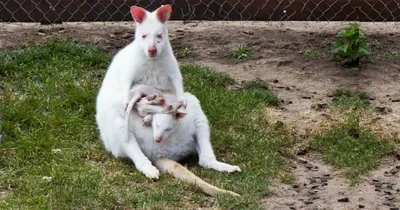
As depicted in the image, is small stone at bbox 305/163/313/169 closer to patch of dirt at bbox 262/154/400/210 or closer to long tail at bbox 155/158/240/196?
patch of dirt at bbox 262/154/400/210

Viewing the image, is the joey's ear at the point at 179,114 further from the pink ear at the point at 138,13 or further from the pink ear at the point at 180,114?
the pink ear at the point at 138,13

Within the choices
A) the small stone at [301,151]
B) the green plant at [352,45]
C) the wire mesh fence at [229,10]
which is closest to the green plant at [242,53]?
the wire mesh fence at [229,10]

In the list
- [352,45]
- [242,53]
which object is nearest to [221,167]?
[352,45]

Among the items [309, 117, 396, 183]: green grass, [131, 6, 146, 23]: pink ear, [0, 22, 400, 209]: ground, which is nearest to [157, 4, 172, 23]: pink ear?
[131, 6, 146, 23]: pink ear

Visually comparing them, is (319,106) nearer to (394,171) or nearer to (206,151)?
(394,171)

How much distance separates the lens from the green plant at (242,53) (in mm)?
8602

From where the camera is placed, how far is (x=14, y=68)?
7.84 meters

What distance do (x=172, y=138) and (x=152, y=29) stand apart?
2.54 feet

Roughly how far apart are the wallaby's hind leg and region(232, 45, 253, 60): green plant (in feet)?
8.25

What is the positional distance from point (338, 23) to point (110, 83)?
406cm

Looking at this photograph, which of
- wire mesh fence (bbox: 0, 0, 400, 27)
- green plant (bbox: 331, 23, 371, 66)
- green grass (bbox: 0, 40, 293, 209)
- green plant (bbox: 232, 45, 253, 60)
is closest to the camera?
green grass (bbox: 0, 40, 293, 209)

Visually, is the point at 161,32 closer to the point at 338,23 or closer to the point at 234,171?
the point at 234,171

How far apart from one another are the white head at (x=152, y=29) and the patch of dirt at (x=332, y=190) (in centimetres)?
127

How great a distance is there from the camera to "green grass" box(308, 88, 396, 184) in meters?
6.15
